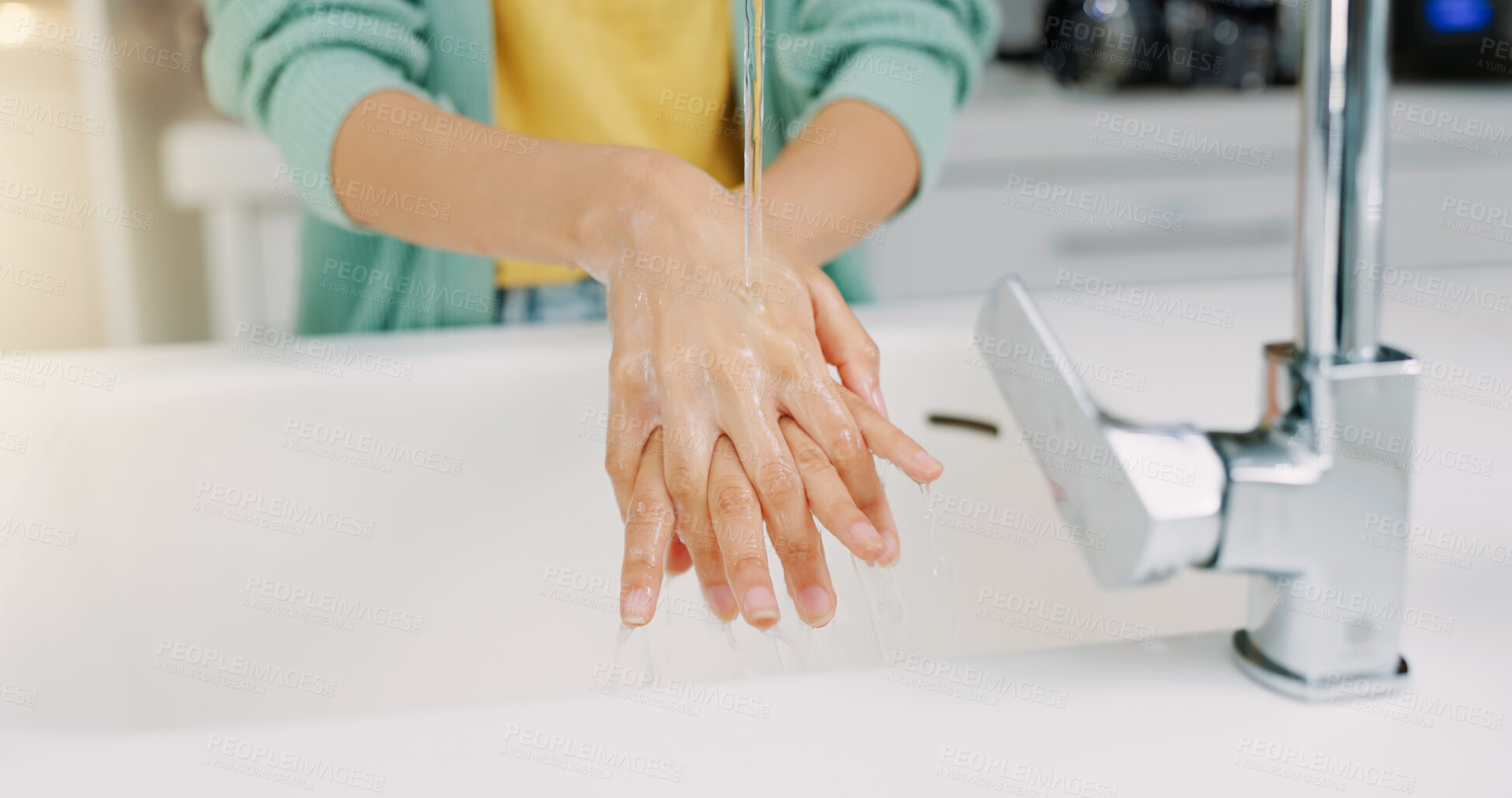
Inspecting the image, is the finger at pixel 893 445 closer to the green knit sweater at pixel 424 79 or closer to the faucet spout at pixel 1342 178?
the faucet spout at pixel 1342 178

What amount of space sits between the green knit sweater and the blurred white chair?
1.55ft

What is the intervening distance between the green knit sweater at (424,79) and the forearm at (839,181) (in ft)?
0.04

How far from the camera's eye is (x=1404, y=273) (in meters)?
Answer: 0.71

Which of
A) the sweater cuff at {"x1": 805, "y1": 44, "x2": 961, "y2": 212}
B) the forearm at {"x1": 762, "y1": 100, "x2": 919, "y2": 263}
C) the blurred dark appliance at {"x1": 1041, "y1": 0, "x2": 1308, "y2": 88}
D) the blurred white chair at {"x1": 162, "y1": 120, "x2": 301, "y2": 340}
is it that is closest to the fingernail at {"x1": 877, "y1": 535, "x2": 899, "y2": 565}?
the forearm at {"x1": 762, "y1": 100, "x2": 919, "y2": 263}

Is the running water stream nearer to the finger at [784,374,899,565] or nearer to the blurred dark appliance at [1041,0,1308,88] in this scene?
the finger at [784,374,899,565]

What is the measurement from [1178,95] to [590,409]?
4.34ft

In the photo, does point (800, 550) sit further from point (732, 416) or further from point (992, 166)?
point (992, 166)

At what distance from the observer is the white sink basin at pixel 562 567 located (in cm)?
35

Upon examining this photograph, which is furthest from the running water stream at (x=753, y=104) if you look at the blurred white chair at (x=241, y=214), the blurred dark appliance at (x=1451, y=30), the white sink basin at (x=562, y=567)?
the blurred dark appliance at (x=1451, y=30)

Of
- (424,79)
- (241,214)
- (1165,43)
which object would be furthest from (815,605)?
(1165,43)

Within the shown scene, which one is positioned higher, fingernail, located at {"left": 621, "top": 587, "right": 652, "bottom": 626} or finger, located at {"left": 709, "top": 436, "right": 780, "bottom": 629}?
finger, located at {"left": 709, "top": 436, "right": 780, "bottom": 629}

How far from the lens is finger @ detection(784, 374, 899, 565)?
437 mm

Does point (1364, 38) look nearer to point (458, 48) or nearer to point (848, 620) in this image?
point (848, 620)

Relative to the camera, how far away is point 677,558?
1.46 ft
